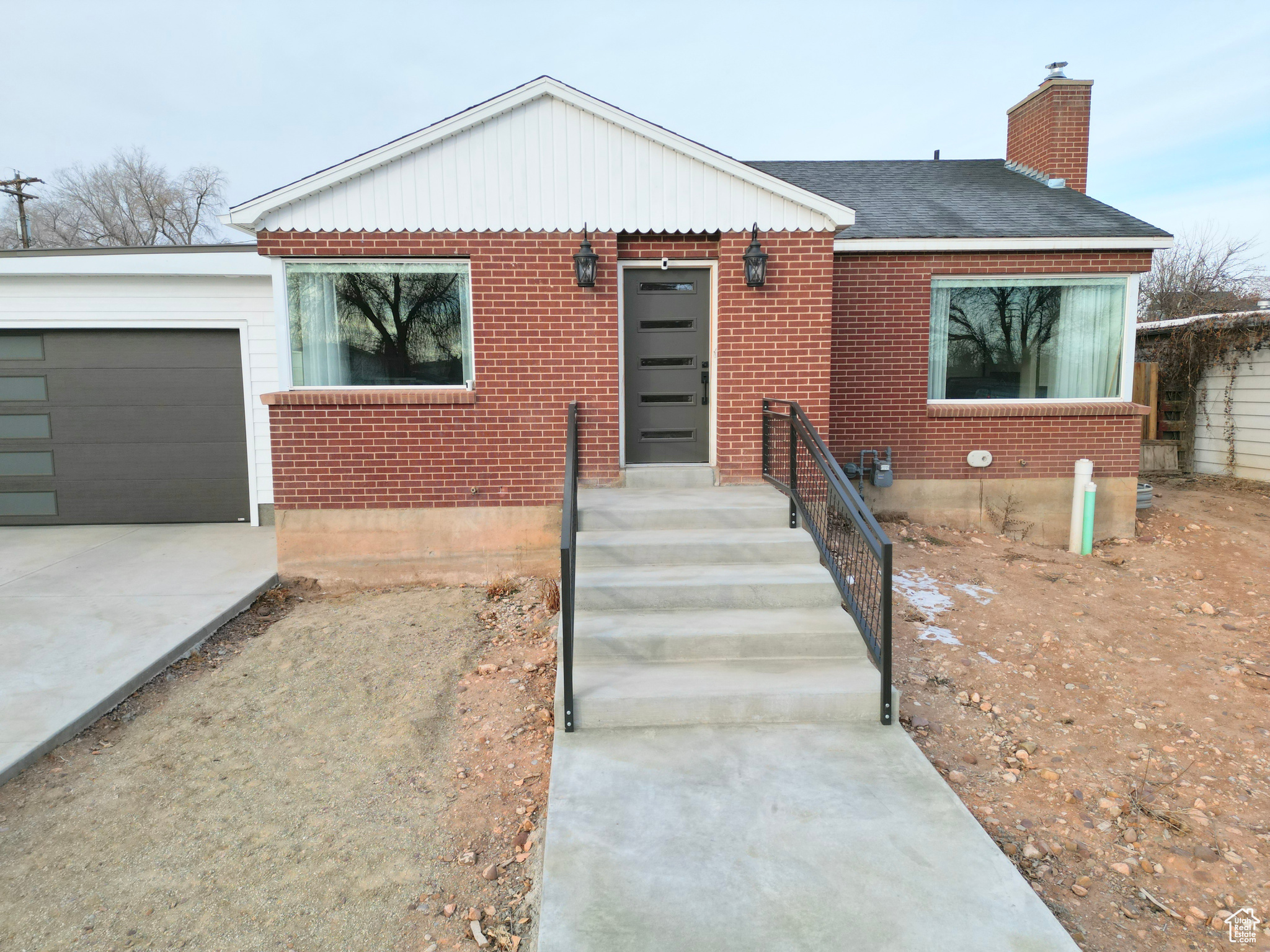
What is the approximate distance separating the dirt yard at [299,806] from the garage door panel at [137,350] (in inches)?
176

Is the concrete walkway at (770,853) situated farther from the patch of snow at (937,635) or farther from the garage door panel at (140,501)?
the garage door panel at (140,501)

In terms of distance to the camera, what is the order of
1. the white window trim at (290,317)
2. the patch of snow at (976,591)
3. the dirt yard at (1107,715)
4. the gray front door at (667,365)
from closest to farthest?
the dirt yard at (1107,715) → the patch of snow at (976,591) → the white window trim at (290,317) → the gray front door at (667,365)

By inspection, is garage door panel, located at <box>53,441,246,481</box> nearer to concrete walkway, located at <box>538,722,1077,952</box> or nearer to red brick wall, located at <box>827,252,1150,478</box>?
concrete walkway, located at <box>538,722,1077,952</box>

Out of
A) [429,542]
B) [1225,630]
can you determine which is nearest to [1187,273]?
[1225,630]

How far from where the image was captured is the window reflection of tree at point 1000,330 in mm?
8031

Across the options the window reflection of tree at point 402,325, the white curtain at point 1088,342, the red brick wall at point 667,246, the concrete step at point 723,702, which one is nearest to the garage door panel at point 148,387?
the window reflection of tree at point 402,325

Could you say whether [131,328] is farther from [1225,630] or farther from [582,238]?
[1225,630]

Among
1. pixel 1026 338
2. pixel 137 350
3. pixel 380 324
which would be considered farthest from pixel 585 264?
pixel 137 350

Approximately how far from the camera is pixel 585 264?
6.38 m

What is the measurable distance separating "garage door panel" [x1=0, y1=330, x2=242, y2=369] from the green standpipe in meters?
9.41

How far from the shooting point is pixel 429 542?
22.2 ft

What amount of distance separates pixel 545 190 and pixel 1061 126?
23.4ft

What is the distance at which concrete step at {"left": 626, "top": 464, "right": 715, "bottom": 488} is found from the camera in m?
6.71

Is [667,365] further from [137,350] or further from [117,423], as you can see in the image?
[117,423]
